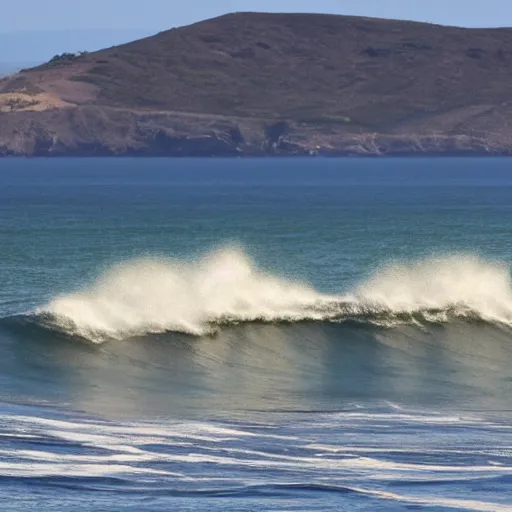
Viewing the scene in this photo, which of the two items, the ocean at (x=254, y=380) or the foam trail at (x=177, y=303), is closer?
the ocean at (x=254, y=380)

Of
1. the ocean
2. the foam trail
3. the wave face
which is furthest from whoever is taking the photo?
the wave face

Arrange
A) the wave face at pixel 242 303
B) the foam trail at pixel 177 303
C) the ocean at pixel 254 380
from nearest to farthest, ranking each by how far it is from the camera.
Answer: the ocean at pixel 254 380 → the foam trail at pixel 177 303 → the wave face at pixel 242 303

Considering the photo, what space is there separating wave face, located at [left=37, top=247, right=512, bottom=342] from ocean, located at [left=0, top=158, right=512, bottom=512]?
0.16 feet

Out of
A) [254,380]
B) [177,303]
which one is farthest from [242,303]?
[254,380]

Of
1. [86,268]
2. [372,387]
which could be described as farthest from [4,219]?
[372,387]

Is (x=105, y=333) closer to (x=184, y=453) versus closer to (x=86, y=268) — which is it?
(x=184, y=453)

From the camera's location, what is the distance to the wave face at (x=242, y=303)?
2606cm

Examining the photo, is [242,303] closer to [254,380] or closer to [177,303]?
[177,303]

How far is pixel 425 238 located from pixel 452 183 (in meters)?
62.1

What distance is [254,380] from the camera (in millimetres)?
22859

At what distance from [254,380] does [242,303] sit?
16.6ft

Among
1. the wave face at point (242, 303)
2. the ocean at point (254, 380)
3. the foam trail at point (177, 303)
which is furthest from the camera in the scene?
the wave face at point (242, 303)

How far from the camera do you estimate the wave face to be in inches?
1026

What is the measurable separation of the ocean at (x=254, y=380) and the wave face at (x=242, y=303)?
0.16 feet
